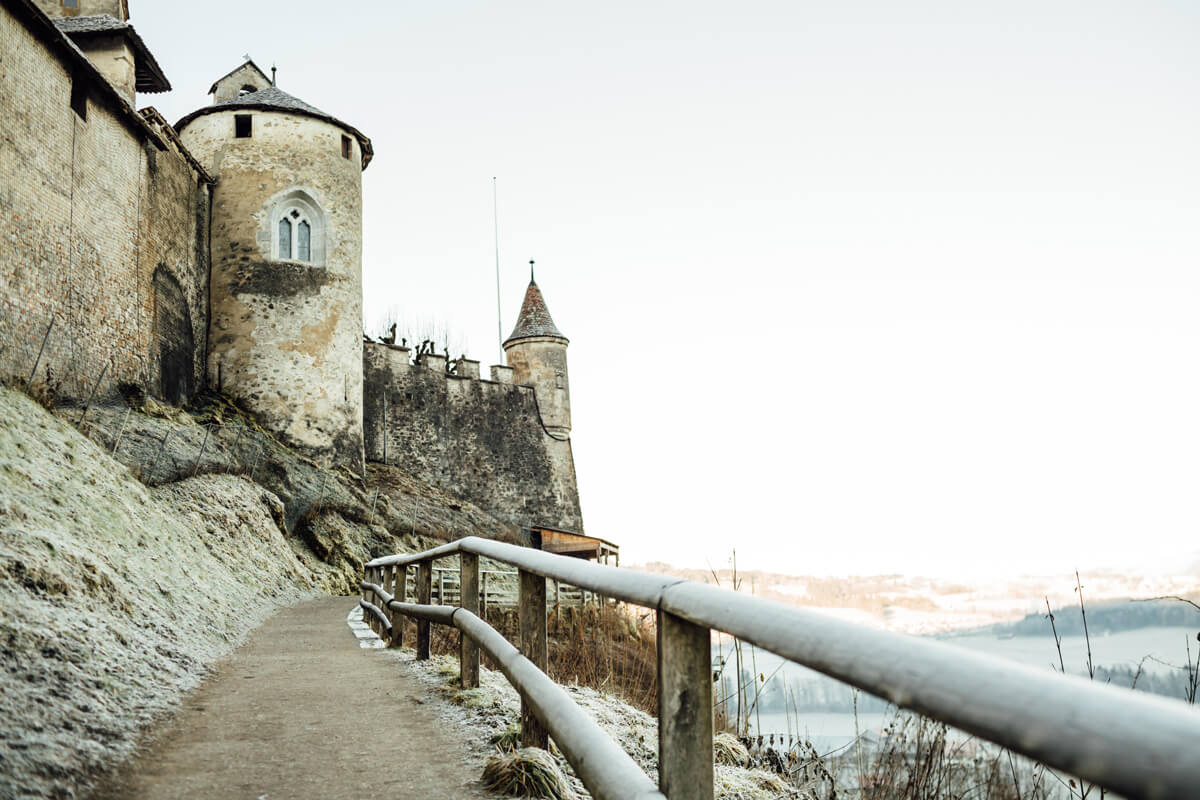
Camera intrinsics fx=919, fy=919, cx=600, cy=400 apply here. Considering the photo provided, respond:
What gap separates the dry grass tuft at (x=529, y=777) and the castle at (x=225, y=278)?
1200 centimetres

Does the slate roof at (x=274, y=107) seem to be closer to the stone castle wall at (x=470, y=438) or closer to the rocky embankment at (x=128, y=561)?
the stone castle wall at (x=470, y=438)

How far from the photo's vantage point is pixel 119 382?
16.6m

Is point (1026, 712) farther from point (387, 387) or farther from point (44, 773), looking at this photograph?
point (387, 387)

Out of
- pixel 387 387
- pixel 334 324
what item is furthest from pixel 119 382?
pixel 387 387

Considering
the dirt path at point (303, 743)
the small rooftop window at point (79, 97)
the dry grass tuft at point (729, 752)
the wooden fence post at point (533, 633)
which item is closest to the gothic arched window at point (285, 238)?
the small rooftop window at point (79, 97)

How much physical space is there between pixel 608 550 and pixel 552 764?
26589mm

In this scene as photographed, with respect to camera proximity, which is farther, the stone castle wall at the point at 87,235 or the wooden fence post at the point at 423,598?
the stone castle wall at the point at 87,235

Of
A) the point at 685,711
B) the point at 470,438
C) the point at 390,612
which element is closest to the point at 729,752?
the point at 685,711

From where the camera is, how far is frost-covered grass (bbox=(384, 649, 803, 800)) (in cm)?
352

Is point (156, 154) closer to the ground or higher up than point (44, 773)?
higher up

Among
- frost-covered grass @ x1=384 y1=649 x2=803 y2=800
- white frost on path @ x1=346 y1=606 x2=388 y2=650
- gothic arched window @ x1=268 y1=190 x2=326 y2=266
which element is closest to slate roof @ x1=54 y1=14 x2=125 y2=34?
gothic arched window @ x1=268 y1=190 x2=326 y2=266

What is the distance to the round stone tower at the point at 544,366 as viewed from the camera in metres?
34.2

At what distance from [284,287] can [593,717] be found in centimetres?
2030

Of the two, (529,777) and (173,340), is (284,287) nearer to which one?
(173,340)
